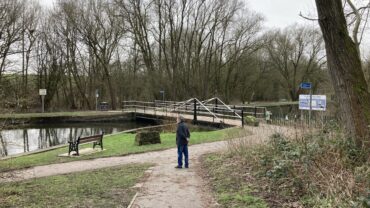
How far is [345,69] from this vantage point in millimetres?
7676

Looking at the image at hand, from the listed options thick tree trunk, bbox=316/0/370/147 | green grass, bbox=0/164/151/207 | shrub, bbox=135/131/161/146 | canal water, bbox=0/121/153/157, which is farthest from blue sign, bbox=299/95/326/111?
canal water, bbox=0/121/153/157

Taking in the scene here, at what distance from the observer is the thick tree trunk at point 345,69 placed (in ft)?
24.7

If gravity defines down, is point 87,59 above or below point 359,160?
above

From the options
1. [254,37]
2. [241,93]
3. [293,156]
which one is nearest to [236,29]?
[254,37]

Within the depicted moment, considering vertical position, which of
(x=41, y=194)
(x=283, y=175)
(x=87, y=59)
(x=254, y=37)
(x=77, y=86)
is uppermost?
(x=254, y=37)

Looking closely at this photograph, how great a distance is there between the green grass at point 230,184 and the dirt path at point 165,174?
296 mm

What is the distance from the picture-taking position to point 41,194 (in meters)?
8.17

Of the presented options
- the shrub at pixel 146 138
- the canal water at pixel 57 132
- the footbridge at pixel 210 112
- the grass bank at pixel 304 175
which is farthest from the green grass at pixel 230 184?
the canal water at pixel 57 132

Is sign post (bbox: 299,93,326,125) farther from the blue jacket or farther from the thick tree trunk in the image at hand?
the thick tree trunk

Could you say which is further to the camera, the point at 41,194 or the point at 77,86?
the point at 77,86

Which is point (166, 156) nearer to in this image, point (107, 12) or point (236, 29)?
point (107, 12)

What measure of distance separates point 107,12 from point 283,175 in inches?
1552

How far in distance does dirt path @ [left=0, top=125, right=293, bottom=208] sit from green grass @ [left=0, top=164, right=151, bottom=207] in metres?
0.34

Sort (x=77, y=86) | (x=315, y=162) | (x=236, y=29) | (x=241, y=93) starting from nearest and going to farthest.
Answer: (x=315, y=162), (x=77, y=86), (x=236, y=29), (x=241, y=93)
